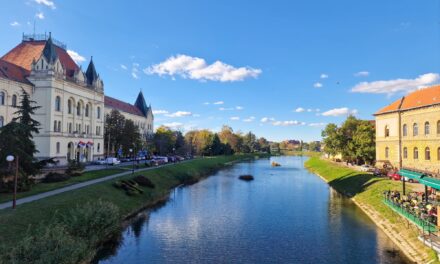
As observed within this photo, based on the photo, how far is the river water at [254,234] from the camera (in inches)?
690

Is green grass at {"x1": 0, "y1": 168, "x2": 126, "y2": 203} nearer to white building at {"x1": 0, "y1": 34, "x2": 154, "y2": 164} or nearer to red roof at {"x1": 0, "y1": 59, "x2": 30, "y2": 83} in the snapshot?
white building at {"x1": 0, "y1": 34, "x2": 154, "y2": 164}

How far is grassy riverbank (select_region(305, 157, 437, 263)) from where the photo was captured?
703 inches

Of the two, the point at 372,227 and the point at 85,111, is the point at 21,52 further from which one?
the point at 372,227

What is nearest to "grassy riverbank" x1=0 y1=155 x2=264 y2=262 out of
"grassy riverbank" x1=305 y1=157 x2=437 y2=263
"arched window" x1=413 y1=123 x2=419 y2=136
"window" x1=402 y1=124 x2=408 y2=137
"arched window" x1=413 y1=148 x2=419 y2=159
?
"grassy riverbank" x1=305 y1=157 x2=437 y2=263

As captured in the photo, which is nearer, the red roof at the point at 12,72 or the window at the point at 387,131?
the red roof at the point at 12,72

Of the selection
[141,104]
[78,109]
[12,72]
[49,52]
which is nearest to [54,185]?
[12,72]

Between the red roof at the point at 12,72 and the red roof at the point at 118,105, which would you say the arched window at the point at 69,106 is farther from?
the red roof at the point at 118,105

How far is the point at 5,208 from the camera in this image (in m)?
19.0

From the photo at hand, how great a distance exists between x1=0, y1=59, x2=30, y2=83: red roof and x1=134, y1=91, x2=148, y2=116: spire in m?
55.3

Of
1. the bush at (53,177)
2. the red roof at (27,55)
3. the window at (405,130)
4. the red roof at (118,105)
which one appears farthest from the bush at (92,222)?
the red roof at (118,105)

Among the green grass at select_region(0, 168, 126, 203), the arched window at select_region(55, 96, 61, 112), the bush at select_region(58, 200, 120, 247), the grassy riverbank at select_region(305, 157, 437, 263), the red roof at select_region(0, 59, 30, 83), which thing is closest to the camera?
the bush at select_region(58, 200, 120, 247)

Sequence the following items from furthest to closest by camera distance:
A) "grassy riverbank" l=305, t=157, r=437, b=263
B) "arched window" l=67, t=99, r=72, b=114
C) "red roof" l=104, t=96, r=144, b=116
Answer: "red roof" l=104, t=96, r=144, b=116, "arched window" l=67, t=99, r=72, b=114, "grassy riverbank" l=305, t=157, r=437, b=263

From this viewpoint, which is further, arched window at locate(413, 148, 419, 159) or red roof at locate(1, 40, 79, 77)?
red roof at locate(1, 40, 79, 77)

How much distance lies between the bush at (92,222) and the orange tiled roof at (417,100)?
3914 cm
